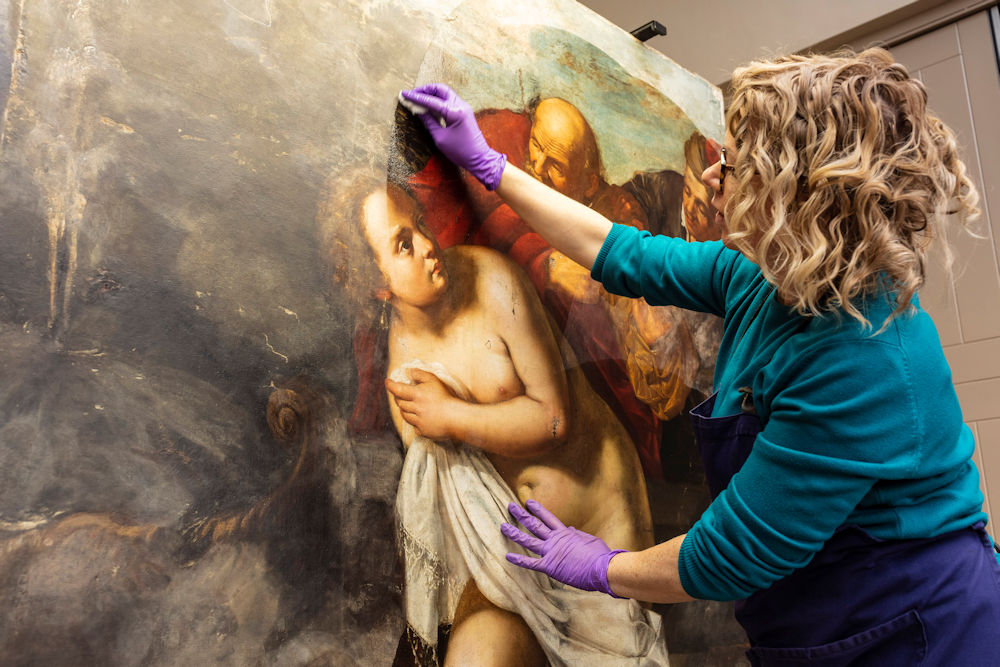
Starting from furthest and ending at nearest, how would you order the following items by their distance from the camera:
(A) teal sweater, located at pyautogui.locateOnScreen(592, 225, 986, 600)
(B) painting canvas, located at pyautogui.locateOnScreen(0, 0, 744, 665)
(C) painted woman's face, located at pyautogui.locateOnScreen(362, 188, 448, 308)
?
(C) painted woman's face, located at pyautogui.locateOnScreen(362, 188, 448, 308)
(A) teal sweater, located at pyautogui.locateOnScreen(592, 225, 986, 600)
(B) painting canvas, located at pyautogui.locateOnScreen(0, 0, 744, 665)

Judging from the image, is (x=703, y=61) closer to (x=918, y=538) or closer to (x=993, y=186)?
(x=993, y=186)

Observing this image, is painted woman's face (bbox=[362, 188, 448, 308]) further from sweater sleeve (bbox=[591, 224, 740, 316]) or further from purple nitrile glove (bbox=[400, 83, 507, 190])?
sweater sleeve (bbox=[591, 224, 740, 316])

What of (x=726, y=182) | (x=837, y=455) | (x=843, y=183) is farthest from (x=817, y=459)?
(x=726, y=182)

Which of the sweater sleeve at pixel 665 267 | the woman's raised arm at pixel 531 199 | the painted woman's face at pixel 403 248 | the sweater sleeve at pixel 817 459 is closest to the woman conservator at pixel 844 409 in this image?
the sweater sleeve at pixel 817 459

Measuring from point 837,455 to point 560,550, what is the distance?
2.29 feet

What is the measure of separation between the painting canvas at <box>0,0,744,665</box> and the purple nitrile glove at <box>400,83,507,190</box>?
0.04m

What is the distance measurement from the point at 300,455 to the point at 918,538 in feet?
4.08

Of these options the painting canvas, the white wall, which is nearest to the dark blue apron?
the painting canvas

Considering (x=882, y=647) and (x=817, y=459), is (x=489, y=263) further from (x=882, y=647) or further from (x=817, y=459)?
(x=882, y=647)

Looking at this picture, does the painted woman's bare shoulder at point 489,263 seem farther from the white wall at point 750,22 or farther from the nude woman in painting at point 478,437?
the white wall at point 750,22

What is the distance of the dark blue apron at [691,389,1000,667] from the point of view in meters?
1.44

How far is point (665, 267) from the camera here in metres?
1.94

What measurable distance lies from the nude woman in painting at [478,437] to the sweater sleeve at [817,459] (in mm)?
601

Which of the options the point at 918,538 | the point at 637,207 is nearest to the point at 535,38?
the point at 637,207
